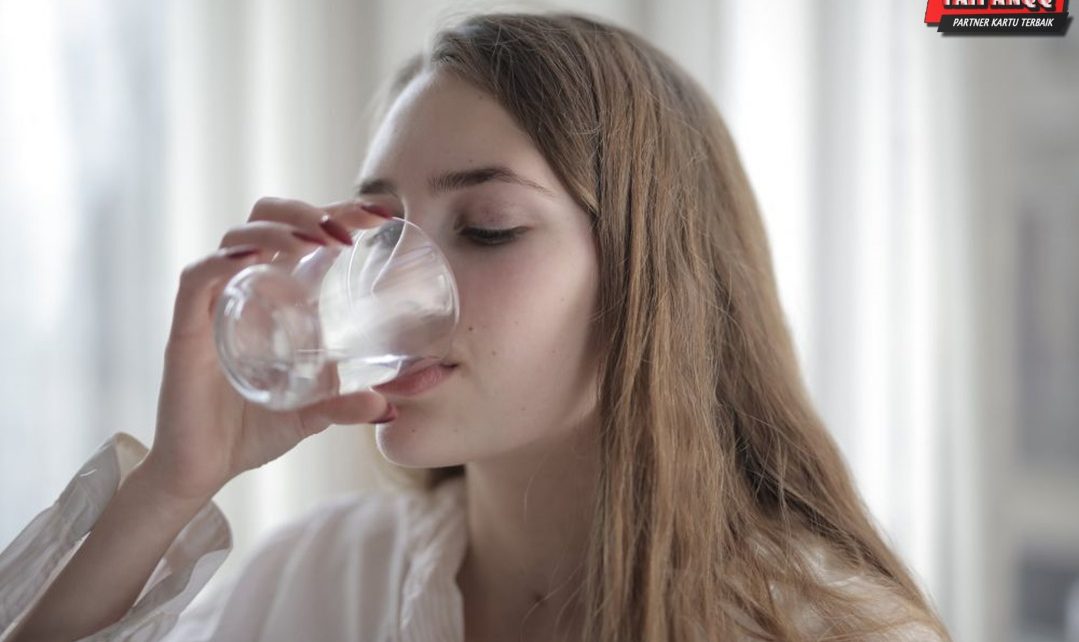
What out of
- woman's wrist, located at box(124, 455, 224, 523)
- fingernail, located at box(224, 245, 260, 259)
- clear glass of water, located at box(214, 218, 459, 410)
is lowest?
woman's wrist, located at box(124, 455, 224, 523)

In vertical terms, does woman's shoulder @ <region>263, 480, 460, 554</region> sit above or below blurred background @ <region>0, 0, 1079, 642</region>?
below

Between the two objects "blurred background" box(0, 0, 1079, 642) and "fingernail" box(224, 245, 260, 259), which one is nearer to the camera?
"fingernail" box(224, 245, 260, 259)

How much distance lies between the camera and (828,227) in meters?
1.44

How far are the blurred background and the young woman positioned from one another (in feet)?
1.29

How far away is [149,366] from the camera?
137 cm

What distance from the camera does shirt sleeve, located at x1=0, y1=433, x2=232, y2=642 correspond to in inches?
35.3

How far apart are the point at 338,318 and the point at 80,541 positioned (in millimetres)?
422

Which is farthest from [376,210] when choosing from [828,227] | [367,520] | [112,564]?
[828,227]

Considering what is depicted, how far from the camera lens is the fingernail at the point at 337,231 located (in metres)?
0.78

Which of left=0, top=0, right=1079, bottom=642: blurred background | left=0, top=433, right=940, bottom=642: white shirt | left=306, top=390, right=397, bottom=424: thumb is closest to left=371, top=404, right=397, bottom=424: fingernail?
left=306, top=390, right=397, bottom=424: thumb

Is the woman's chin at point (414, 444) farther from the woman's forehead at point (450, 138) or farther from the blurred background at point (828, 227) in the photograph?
the blurred background at point (828, 227)
